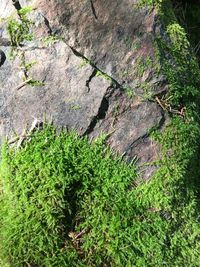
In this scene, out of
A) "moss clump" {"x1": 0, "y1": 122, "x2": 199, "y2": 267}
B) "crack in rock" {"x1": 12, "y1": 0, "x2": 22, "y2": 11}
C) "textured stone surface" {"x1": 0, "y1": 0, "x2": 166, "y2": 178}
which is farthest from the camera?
"crack in rock" {"x1": 12, "y1": 0, "x2": 22, "y2": 11}

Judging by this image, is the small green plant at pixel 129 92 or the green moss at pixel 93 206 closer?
the green moss at pixel 93 206

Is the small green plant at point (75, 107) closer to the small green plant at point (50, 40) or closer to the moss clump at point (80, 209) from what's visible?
the moss clump at point (80, 209)

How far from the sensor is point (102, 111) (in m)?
1.88

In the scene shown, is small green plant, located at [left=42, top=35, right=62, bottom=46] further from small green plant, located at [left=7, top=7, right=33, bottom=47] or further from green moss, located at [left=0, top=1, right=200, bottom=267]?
green moss, located at [left=0, top=1, right=200, bottom=267]

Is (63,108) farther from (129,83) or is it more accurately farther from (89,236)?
(89,236)

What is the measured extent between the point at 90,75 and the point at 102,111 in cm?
17

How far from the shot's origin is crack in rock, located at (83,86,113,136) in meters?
1.85

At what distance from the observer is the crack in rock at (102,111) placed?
6.07 feet

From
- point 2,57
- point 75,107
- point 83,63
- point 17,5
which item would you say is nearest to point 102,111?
point 75,107

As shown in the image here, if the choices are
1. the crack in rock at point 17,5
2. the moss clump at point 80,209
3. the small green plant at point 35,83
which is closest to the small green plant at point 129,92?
the moss clump at point 80,209

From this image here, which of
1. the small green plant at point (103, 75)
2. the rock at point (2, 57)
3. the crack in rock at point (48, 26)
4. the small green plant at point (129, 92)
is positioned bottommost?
the small green plant at point (129, 92)

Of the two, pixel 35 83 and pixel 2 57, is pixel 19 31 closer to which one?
pixel 2 57

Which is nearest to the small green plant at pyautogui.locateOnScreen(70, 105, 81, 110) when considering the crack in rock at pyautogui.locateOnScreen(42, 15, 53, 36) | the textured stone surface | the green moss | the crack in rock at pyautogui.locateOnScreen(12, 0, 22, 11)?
the textured stone surface

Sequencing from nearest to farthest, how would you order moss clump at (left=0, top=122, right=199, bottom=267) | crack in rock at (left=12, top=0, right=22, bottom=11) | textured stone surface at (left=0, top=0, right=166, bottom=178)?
moss clump at (left=0, top=122, right=199, bottom=267), textured stone surface at (left=0, top=0, right=166, bottom=178), crack in rock at (left=12, top=0, right=22, bottom=11)
